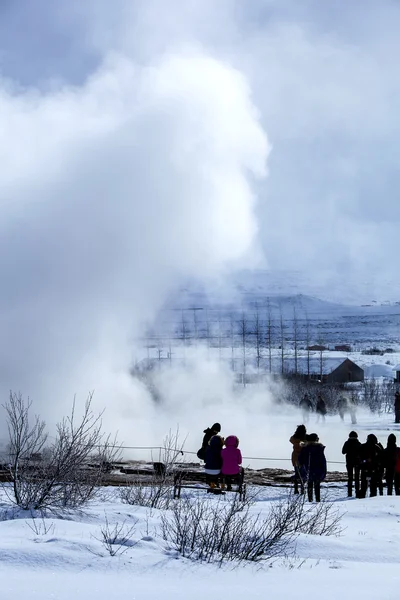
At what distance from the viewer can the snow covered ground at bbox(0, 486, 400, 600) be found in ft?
21.3

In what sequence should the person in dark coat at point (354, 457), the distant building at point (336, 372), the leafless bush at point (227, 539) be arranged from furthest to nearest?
the distant building at point (336, 372), the person in dark coat at point (354, 457), the leafless bush at point (227, 539)

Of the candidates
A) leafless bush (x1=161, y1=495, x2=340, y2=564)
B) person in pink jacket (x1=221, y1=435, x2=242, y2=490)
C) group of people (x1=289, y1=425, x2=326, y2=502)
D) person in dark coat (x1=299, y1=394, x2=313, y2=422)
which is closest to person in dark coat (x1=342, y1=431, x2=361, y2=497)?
group of people (x1=289, y1=425, x2=326, y2=502)

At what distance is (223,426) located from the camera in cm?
3052

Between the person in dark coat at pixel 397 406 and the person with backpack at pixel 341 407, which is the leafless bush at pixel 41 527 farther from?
the person with backpack at pixel 341 407

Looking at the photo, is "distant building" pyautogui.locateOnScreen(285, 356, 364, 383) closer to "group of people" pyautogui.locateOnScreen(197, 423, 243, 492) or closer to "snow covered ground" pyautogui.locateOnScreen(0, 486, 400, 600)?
"group of people" pyautogui.locateOnScreen(197, 423, 243, 492)

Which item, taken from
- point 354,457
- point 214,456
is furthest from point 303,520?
point 354,457

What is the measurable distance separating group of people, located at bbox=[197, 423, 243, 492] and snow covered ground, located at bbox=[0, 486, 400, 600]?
475 centimetres

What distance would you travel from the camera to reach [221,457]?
1426 centimetres

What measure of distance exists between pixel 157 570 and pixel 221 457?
7151mm

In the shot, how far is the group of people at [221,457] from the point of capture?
46.2ft

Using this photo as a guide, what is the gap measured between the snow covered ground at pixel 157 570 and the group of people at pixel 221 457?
4.75 meters

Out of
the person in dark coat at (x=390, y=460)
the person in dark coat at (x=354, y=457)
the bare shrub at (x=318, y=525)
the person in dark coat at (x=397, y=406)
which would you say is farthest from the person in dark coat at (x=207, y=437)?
the person in dark coat at (x=397, y=406)

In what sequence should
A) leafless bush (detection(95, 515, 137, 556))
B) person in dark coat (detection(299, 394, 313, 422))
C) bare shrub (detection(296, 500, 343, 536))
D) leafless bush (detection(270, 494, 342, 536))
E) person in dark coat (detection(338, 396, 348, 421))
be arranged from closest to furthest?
leafless bush (detection(95, 515, 137, 556)) → leafless bush (detection(270, 494, 342, 536)) → bare shrub (detection(296, 500, 343, 536)) → person in dark coat (detection(299, 394, 313, 422)) → person in dark coat (detection(338, 396, 348, 421))

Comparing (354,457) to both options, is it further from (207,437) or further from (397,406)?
(397,406)
